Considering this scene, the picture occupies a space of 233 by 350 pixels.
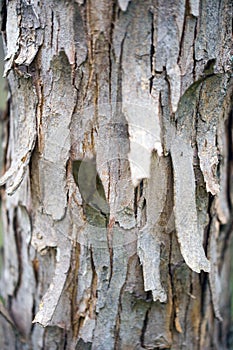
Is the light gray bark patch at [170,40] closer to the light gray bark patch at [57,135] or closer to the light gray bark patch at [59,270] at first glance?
the light gray bark patch at [57,135]

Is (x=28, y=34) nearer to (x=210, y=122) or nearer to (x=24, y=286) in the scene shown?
→ (x=210, y=122)

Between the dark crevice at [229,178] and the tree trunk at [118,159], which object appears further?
the dark crevice at [229,178]

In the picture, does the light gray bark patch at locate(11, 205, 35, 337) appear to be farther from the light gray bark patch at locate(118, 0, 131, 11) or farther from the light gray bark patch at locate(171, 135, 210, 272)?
the light gray bark patch at locate(118, 0, 131, 11)

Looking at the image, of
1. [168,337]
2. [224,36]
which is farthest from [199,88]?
[168,337]

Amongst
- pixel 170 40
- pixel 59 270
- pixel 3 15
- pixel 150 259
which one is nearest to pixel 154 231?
pixel 150 259

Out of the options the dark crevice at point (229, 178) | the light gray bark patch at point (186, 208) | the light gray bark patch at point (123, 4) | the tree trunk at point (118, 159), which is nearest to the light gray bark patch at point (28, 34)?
the tree trunk at point (118, 159)

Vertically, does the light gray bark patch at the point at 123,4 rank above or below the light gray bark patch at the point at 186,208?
above

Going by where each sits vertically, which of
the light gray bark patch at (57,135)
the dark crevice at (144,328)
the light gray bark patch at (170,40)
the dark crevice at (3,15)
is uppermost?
the dark crevice at (3,15)

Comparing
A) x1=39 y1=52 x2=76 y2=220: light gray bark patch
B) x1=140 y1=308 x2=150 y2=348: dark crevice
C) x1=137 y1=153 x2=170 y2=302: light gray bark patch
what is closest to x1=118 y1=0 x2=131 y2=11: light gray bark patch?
x1=39 y1=52 x2=76 y2=220: light gray bark patch

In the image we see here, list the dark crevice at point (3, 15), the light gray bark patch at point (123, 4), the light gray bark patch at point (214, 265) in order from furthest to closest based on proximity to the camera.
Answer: the light gray bark patch at point (214, 265), the dark crevice at point (3, 15), the light gray bark patch at point (123, 4)
